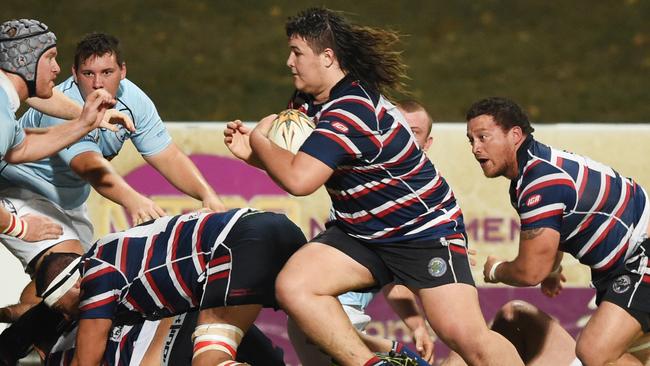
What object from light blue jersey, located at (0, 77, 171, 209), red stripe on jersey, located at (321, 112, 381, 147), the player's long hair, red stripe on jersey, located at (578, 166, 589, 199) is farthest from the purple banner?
red stripe on jersey, located at (321, 112, 381, 147)

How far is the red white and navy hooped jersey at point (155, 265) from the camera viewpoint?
5.57m

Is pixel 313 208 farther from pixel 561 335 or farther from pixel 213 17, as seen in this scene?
pixel 213 17

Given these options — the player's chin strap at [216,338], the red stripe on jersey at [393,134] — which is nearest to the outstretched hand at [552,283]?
the red stripe on jersey at [393,134]

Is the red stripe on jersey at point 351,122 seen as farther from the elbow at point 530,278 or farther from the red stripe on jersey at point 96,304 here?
the red stripe on jersey at point 96,304

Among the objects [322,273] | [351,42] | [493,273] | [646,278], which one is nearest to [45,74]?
[351,42]

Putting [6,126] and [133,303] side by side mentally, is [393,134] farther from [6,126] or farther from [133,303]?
[6,126]

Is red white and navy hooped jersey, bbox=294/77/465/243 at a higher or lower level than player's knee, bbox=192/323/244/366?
higher

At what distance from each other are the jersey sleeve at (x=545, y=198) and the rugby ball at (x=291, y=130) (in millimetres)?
1050

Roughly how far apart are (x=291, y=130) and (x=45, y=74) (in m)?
1.28

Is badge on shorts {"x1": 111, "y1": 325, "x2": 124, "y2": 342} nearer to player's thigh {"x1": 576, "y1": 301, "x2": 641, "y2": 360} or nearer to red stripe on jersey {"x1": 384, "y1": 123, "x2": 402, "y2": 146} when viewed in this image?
red stripe on jersey {"x1": 384, "y1": 123, "x2": 402, "y2": 146}

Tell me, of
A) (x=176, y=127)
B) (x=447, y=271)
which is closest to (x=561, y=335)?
(x=447, y=271)

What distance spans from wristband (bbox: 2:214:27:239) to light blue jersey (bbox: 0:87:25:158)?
35cm

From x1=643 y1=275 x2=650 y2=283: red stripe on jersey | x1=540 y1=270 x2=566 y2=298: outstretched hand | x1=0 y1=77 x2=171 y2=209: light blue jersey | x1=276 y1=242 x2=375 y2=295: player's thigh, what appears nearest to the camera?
x1=276 y1=242 x2=375 y2=295: player's thigh

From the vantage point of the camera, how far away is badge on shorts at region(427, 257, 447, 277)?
547cm
